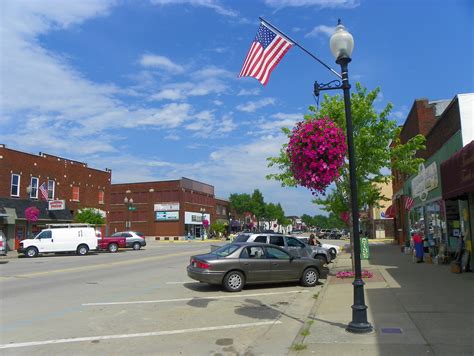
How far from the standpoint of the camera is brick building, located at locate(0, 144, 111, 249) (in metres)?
36.4

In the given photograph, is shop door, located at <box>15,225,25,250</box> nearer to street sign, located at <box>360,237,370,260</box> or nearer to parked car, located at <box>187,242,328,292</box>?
street sign, located at <box>360,237,370,260</box>

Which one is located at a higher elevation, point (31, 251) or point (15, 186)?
point (15, 186)

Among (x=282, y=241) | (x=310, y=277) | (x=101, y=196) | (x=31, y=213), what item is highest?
(x=101, y=196)

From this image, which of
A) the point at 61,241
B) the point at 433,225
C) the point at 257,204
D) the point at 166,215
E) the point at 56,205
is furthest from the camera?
the point at 257,204

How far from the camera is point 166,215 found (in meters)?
71.4

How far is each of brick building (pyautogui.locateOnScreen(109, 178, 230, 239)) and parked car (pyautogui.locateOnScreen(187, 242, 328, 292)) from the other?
57.2 meters

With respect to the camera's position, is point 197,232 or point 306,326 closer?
point 306,326

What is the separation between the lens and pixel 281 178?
18953 mm

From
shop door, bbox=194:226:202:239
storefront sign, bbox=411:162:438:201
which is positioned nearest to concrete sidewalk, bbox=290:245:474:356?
storefront sign, bbox=411:162:438:201

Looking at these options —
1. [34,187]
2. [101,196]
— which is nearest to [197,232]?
[101,196]

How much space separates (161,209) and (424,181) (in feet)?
175

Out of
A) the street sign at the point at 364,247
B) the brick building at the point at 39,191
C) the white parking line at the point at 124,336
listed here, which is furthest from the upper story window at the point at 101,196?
the white parking line at the point at 124,336

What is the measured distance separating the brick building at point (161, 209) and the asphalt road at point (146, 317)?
180 ft

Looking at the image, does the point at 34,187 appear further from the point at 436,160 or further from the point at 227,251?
the point at 436,160
